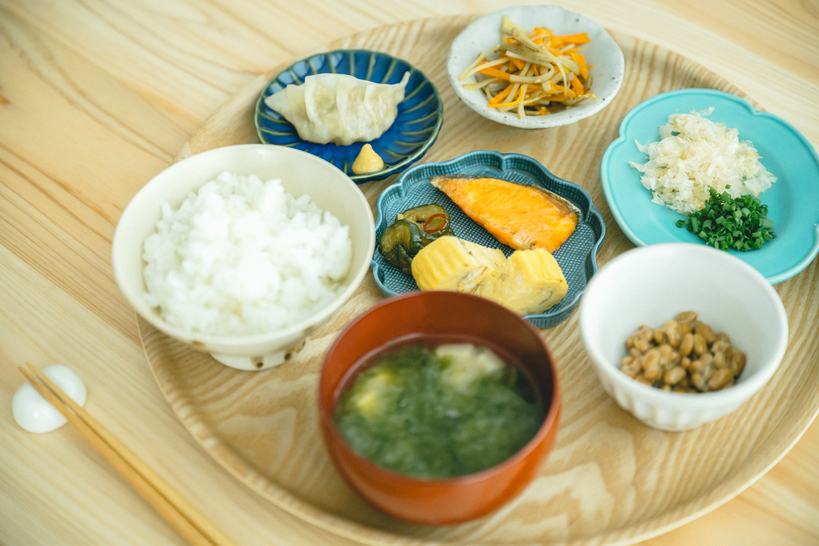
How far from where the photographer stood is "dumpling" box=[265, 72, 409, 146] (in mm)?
2178

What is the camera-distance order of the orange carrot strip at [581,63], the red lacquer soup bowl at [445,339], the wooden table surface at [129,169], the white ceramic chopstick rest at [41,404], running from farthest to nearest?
the orange carrot strip at [581,63]
the white ceramic chopstick rest at [41,404]
the wooden table surface at [129,169]
the red lacquer soup bowl at [445,339]

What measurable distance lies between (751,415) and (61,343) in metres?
1.96

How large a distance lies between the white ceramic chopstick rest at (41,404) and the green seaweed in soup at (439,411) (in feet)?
2.65

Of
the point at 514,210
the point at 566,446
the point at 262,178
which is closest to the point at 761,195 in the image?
the point at 514,210

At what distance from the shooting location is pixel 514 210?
1950 millimetres

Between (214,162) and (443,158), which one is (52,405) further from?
(443,158)

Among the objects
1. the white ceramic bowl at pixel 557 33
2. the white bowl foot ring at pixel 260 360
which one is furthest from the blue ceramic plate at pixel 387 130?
the white bowl foot ring at pixel 260 360

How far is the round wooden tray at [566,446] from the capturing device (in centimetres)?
136

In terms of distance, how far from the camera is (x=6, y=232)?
2.06 meters

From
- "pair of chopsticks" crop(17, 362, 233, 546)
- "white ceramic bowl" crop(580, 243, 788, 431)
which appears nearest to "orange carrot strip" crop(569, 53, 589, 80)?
"white ceramic bowl" crop(580, 243, 788, 431)

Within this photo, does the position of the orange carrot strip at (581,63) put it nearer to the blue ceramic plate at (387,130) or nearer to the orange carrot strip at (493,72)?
the orange carrot strip at (493,72)

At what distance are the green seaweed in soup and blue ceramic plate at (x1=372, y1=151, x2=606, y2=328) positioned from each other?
0.34m

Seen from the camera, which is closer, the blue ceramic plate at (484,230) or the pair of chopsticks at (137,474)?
the pair of chopsticks at (137,474)

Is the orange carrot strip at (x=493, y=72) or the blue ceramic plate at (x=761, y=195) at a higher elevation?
the orange carrot strip at (x=493, y=72)
